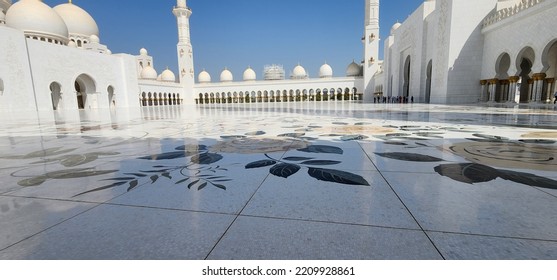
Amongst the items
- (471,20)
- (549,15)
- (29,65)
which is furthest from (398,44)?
(29,65)

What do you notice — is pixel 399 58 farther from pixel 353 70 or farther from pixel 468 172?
pixel 468 172

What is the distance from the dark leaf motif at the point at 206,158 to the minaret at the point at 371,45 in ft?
82.5

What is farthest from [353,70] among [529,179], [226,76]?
[529,179]

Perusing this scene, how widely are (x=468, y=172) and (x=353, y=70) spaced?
101ft

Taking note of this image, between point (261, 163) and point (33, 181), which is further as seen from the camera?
point (261, 163)

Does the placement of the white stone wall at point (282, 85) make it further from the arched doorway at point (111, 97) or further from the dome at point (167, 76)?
the arched doorway at point (111, 97)

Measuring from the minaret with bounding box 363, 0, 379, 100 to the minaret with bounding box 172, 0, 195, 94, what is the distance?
1695 cm

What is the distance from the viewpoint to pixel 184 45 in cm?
2694

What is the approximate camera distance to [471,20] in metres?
12.0

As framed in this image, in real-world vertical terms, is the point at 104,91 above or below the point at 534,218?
above

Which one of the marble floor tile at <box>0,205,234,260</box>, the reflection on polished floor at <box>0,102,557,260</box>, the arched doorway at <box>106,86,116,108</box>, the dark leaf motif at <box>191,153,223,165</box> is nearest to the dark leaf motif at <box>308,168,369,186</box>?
the reflection on polished floor at <box>0,102,557,260</box>

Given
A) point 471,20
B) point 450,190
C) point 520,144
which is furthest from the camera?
point 471,20
